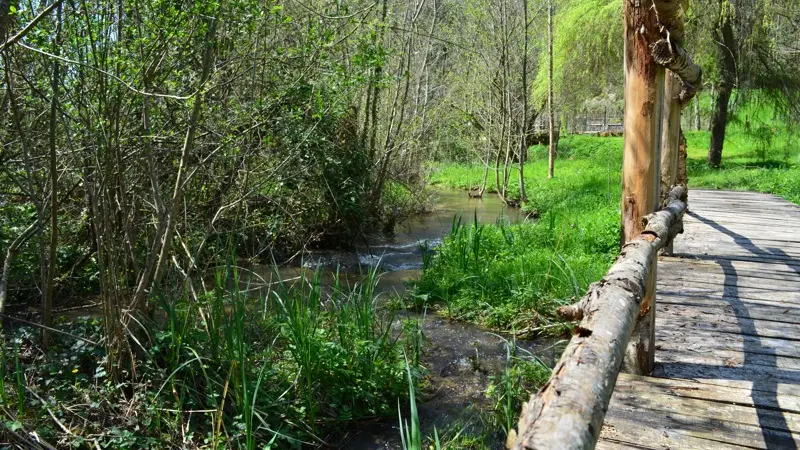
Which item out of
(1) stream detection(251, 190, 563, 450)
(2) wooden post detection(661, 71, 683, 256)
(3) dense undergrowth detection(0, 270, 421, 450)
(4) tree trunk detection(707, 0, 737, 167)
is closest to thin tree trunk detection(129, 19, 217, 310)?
(3) dense undergrowth detection(0, 270, 421, 450)

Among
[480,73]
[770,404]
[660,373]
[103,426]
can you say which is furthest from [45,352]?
[480,73]

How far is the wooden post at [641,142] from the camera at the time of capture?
3.26m

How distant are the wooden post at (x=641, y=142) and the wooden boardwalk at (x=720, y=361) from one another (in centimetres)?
24

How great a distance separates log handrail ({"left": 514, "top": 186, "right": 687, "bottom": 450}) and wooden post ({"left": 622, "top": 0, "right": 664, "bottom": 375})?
2.55ft

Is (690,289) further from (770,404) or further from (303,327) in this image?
(303,327)

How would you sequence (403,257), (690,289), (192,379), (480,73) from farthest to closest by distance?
(480,73), (403,257), (690,289), (192,379)

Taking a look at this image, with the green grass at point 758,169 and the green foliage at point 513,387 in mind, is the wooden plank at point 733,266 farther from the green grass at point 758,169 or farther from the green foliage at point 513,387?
the green grass at point 758,169

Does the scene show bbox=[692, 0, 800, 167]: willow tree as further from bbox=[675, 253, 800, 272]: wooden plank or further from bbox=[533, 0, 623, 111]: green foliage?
bbox=[675, 253, 800, 272]: wooden plank

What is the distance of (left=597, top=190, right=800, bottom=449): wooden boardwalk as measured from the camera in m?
2.73

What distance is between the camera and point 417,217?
14148mm

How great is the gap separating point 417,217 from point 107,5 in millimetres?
10400

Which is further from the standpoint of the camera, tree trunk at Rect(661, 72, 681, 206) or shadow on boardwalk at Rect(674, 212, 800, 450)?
tree trunk at Rect(661, 72, 681, 206)

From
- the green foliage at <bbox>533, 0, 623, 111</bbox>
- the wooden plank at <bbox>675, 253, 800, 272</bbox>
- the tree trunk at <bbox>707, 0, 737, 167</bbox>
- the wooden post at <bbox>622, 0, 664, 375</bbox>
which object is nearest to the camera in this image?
the wooden post at <bbox>622, 0, 664, 375</bbox>

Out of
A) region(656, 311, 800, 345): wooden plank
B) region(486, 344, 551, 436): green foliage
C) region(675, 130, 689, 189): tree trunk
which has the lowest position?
region(486, 344, 551, 436): green foliage
